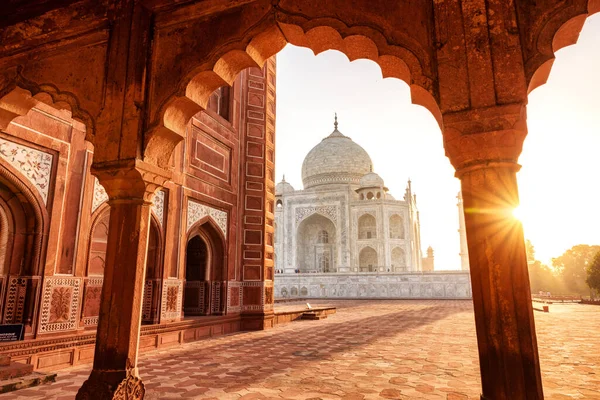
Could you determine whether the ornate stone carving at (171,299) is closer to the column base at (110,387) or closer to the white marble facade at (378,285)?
the column base at (110,387)

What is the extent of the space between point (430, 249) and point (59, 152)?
43.7 metres

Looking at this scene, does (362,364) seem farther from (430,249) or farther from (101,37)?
(430,249)

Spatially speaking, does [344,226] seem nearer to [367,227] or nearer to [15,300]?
[367,227]

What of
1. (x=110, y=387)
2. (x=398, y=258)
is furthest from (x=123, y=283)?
(x=398, y=258)

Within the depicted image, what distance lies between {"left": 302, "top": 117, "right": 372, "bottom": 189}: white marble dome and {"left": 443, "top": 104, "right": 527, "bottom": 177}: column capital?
99.9ft

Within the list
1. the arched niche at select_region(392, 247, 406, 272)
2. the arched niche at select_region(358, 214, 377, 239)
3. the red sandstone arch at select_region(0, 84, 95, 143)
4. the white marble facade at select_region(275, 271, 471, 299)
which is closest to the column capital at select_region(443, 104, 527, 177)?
the red sandstone arch at select_region(0, 84, 95, 143)

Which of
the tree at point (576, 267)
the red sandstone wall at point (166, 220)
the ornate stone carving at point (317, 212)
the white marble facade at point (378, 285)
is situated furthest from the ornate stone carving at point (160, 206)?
the tree at point (576, 267)

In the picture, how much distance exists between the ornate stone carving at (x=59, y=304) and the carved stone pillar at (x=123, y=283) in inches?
91.4

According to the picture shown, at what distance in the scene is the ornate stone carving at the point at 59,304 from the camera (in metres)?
5.14

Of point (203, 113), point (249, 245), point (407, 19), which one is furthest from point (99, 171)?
point (249, 245)

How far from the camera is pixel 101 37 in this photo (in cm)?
409

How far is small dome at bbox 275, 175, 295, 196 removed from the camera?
31.6 m

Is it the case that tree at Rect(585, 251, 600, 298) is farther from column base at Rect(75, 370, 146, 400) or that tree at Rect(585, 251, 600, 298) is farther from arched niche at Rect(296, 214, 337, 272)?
column base at Rect(75, 370, 146, 400)

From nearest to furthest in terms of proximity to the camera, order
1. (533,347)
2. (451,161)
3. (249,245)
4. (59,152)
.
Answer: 1. (533,347)
2. (451,161)
3. (59,152)
4. (249,245)
